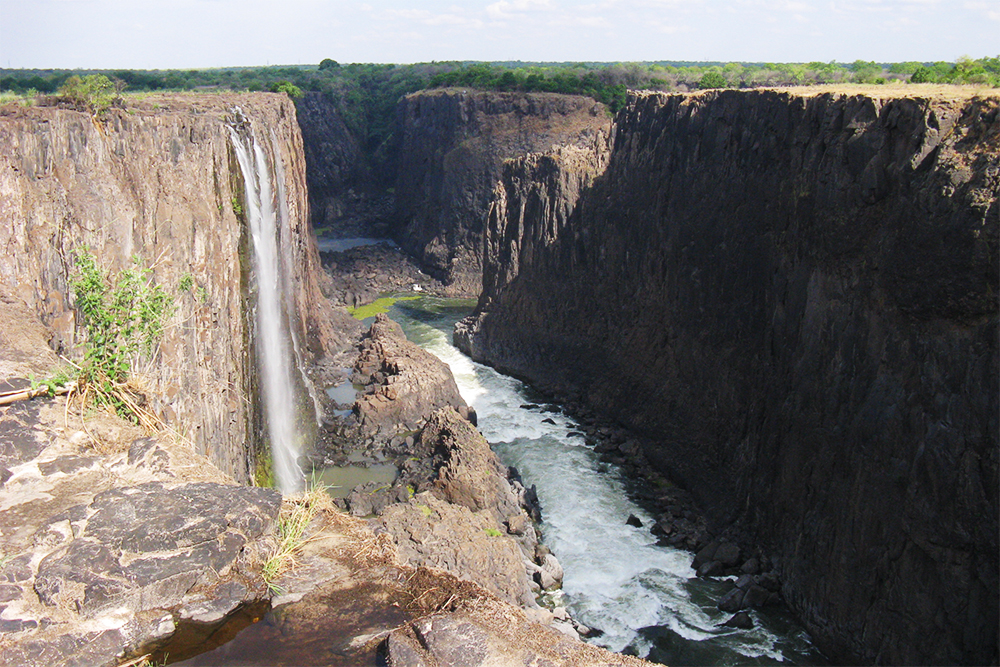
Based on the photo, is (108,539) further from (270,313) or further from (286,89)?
(286,89)

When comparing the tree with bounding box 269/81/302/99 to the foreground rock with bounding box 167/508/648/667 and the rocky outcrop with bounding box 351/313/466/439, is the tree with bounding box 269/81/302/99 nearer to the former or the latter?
the rocky outcrop with bounding box 351/313/466/439

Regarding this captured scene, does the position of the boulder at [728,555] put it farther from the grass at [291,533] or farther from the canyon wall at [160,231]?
the grass at [291,533]

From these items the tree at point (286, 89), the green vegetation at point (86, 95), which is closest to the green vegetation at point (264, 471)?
the green vegetation at point (86, 95)

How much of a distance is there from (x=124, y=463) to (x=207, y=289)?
13.7 meters

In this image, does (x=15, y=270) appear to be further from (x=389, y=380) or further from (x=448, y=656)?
(x=389, y=380)

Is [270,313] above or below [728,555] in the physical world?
above

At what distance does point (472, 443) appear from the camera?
28375 millimetres

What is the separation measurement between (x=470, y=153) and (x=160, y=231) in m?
47.9

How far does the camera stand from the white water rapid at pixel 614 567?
2191 cm

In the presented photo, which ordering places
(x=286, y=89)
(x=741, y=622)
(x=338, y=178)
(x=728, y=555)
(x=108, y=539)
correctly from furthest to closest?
(x=338, y=178) → (x=286, y=89) → (x=728, y=555) → (x=741, y=622) → (x=108, y=539)

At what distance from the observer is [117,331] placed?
13086mm

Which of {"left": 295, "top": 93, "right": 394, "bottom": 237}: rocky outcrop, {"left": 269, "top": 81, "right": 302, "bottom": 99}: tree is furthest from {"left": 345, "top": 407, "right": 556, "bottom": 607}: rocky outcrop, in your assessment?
{"left": 269, "top": 81, "right": 302, "bottom": 99}: tree

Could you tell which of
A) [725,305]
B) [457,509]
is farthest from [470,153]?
[457,509]

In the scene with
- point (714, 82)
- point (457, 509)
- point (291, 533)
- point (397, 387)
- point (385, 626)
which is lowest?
point (397, 387)
